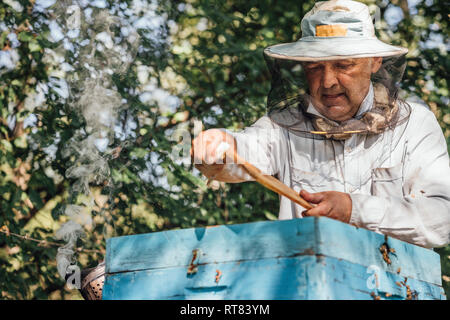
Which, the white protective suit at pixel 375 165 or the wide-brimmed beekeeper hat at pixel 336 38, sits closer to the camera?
the white protective suit at pixel 375 165

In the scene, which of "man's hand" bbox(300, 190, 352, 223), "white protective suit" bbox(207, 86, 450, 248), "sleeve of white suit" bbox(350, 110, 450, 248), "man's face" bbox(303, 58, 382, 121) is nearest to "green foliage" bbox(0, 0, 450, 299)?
"white protective suit" bbox(207, 86, 450, 248)

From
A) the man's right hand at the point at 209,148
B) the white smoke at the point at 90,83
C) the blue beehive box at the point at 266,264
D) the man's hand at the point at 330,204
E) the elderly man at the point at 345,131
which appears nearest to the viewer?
the blue beehive box at the point at 266,264

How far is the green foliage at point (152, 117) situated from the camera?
139 inches

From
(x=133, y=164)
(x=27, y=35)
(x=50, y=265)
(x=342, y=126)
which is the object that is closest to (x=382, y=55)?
(x=342, y=126)

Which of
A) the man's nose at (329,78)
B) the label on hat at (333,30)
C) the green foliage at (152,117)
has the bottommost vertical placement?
the green foliage at (152,117)

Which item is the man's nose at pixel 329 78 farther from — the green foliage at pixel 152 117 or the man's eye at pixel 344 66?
the green foliage at pixel 152 117

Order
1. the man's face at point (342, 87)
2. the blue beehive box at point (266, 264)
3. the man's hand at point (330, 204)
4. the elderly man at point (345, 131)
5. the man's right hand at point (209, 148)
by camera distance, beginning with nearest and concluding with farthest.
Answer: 1. the blue beehive box at point (266, 264)
2. the man's hand at point (330, 204)
3. the man's right hand at point (209, 148)
4. the elderly man at point (345, 131)
5. the man's face at point (342, 87)

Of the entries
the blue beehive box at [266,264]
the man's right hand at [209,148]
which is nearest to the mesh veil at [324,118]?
the man's right hand at [209,148]

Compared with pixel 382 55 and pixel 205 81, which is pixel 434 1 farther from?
pixel 382 55

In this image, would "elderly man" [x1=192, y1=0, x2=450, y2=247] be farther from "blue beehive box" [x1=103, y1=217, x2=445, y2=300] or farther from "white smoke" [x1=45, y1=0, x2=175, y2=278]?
"white smoke" [x1=45, y1=0, x2=175, y2=278]

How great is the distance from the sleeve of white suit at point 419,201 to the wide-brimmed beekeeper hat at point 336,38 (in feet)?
0.99

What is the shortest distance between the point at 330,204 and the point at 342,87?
0.65 metres

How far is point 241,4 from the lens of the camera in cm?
406

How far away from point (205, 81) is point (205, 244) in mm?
2668
